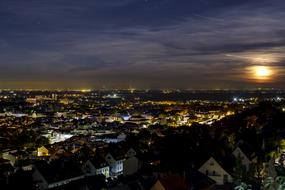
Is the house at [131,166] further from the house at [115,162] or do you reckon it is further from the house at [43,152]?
the house at [43,152]

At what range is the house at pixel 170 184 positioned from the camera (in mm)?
18859

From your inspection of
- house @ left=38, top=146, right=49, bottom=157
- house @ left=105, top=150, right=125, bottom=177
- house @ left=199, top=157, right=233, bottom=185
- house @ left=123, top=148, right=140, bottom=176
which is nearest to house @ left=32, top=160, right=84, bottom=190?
house @ left=123, top=148, right=140, bottom=176

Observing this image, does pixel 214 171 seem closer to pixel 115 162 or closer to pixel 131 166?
pixel 131 166

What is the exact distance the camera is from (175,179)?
19547 mm

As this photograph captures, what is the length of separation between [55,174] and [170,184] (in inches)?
428

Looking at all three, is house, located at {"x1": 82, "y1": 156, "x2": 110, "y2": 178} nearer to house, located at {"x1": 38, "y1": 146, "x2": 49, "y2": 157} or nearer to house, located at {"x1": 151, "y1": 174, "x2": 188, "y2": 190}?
house, located at {"x1": 151, "y1": 174, "x2": 188, "y2": 190}

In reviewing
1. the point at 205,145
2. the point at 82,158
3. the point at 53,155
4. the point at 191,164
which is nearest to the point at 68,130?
the point at 53,155

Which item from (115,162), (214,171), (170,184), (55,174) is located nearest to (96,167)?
(115,162)

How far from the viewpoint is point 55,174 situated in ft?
90.5

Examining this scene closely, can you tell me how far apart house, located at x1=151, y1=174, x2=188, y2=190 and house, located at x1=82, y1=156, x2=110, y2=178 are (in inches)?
476

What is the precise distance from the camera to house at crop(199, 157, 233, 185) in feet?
75.8

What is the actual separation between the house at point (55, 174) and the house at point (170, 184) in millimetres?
8667

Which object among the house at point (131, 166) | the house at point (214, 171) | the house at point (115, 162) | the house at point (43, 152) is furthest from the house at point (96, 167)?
the house at point (43, 152)

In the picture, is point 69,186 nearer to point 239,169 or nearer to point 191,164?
point 191,164
